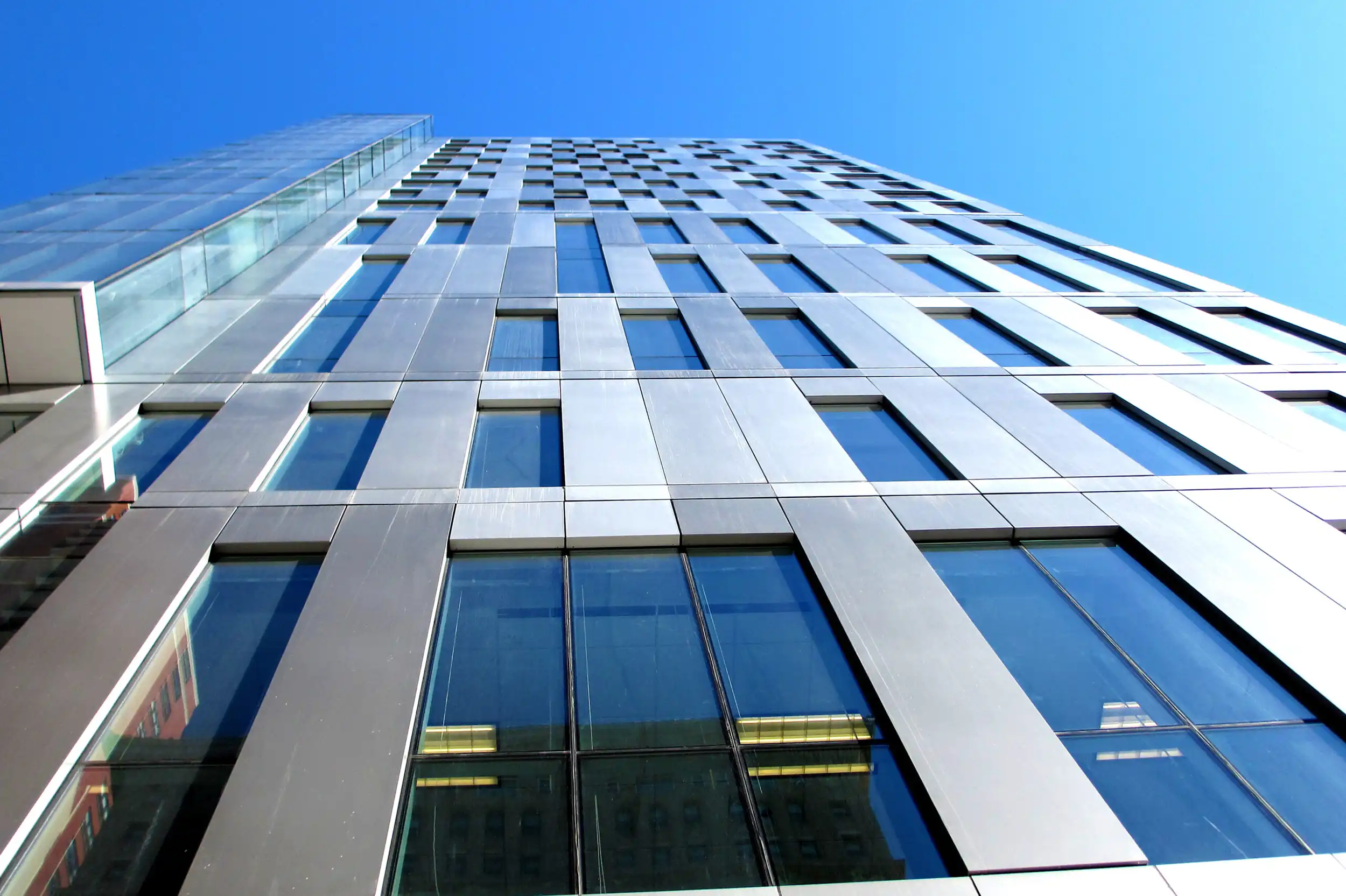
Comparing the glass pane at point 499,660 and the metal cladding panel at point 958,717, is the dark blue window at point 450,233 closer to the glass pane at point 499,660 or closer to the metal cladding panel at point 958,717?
the glass pane at point 499,660

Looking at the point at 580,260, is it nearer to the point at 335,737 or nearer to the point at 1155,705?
the point at 335,737

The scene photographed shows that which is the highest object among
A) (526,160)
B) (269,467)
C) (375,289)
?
(526,160)

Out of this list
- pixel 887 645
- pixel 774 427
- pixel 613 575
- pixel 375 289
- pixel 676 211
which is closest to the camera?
pixel 887 645

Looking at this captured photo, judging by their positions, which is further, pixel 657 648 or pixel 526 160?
pixel 526 160

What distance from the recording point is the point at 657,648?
8539 mm

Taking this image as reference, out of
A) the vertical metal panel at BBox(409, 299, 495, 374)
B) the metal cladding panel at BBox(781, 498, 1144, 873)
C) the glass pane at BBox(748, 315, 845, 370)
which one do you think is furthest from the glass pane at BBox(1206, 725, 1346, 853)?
the vertical metal panel at BBox(409, 299, 495, 374)

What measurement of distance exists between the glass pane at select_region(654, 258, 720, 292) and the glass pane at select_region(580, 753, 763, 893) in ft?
45.0

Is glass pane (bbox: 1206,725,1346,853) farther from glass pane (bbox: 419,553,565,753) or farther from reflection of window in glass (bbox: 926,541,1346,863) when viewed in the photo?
glass pane (bbox: 419,553,565,753)

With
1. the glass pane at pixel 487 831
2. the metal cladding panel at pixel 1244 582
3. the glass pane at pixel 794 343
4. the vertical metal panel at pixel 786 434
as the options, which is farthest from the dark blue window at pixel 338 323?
the metal cladding panel at pixel 1244 582

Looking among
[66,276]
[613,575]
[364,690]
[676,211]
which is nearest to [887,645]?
[613,575]

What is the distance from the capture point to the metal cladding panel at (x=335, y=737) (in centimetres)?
603

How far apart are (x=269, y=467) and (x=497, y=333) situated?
237 inches

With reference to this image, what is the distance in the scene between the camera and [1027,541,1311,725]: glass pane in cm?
806

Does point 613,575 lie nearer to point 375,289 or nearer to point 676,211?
point 375,289
